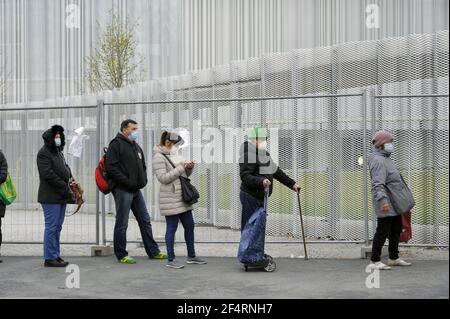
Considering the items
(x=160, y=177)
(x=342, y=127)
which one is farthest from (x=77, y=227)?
(x=342, y=127)

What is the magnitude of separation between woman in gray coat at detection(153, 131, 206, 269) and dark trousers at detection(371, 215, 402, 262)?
2370 millimetres

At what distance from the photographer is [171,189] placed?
32.5ft

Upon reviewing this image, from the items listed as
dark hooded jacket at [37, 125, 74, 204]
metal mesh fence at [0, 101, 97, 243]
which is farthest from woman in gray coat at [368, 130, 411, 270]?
metal mesh fence at [0, 101, 97, 243]

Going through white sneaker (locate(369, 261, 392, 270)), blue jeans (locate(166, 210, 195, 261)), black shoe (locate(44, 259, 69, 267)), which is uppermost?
blue jeans (locate(166, 210, 195, 261))

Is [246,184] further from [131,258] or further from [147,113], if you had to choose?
[147,113]

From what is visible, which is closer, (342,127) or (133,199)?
(133,199)

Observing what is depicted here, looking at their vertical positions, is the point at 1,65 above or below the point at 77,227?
above

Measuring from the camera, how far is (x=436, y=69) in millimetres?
11164

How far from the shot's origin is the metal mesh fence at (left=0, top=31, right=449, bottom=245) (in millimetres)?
11109

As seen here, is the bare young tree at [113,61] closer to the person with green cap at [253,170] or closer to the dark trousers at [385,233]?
the person with green cap at [253,170]

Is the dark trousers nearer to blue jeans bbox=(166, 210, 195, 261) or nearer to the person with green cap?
the person with green cap

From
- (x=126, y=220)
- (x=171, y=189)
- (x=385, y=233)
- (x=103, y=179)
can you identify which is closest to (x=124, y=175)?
(x=103, y=179)

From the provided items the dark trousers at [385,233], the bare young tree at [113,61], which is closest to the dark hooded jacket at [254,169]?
the dark trousers at [385,233]
